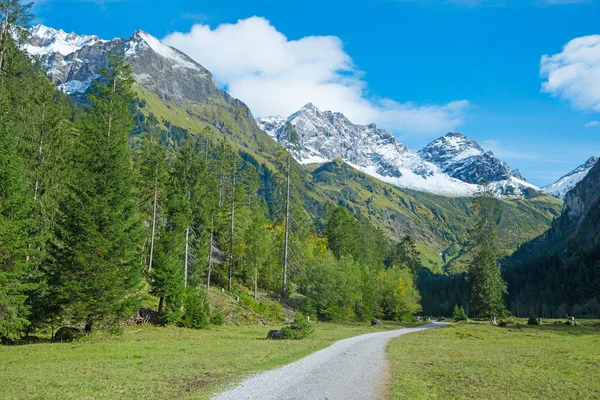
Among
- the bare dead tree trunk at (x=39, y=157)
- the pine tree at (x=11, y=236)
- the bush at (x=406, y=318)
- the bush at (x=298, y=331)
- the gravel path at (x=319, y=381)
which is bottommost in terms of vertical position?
the bush at (x=406, y=318)

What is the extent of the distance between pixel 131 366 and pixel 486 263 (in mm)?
60296

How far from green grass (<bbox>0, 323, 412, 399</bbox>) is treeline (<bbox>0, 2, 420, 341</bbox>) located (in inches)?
162

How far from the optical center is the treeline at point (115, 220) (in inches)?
1103

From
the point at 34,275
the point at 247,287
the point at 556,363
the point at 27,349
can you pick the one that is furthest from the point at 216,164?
the point at 556,363

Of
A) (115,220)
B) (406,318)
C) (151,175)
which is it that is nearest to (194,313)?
(115,220)

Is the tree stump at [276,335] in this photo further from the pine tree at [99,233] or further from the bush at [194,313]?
the pine tree at [99,233]

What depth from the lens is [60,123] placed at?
40.5 metres

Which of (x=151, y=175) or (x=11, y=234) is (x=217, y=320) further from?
(x=11, y=234)

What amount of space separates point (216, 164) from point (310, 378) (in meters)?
46.5

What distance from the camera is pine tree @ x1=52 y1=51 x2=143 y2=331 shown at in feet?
94.9

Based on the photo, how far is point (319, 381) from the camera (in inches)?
594

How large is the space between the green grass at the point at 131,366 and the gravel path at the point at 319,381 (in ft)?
3.42

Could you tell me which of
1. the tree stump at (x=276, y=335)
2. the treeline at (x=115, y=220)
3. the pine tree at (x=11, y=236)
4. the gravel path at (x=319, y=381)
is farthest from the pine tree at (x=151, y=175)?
the gravel path at (x=319, y=381)

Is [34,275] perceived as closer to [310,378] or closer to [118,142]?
[118,142]
